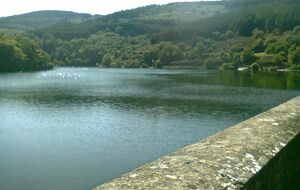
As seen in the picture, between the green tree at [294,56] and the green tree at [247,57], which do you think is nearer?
the green tree at [294,56]

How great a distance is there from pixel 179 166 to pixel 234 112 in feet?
150

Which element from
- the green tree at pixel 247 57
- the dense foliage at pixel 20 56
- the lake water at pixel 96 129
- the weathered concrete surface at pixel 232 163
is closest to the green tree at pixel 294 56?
the green tree at pixel 247 57

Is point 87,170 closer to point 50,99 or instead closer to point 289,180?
point 289,180

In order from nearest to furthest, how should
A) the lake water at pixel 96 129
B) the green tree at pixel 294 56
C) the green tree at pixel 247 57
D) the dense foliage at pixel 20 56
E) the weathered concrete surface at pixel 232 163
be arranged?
the weathered concrete surface at pixel 232 163 → the lake water at pixel 96 129 → the dense foliage at pixel 20 56 → the green tree at pixel 294 56 → the green tree at pixel 247 57

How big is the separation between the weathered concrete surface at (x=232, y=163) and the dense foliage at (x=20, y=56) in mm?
158715

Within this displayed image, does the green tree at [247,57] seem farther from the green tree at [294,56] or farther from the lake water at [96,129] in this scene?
the lake water at [96,129]

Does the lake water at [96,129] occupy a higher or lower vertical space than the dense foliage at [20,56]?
lower

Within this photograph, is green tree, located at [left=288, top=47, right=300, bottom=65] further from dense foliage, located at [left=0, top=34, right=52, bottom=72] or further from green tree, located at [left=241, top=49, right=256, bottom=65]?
dense foliage, located at [left=0, top=34, right=52, bottom=72]

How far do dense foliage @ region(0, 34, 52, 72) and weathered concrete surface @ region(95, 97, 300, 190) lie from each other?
159 meters

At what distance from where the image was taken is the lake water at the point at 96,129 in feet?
82.7

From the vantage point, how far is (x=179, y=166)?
5.79 meters

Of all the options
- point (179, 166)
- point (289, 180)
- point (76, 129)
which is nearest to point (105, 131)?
point (76, 129)

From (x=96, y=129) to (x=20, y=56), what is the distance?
429 ft

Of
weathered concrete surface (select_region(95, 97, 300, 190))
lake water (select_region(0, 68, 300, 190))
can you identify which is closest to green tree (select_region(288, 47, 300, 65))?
lake water (select_region(0, 68, 300, 190))
